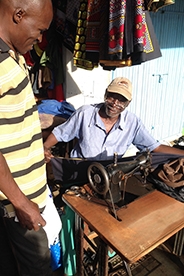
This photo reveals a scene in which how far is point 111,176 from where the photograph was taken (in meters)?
1.43

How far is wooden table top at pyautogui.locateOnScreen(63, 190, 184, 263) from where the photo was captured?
1.21 m

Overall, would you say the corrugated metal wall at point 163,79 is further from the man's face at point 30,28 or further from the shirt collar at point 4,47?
the shirt collar at point 4,47

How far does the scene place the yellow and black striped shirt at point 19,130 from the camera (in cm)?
106

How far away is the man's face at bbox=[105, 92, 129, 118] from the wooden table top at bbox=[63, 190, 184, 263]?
27.9 inches

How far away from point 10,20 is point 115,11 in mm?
1027

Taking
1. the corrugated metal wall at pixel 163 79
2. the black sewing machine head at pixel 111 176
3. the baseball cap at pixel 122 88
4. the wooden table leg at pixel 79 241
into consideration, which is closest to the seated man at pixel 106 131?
the baseball cap at pixel 122 88

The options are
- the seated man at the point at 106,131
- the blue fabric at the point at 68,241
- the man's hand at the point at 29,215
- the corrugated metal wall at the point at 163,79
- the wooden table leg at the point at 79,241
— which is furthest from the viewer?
the corrugated metal wall at the point at 163,79

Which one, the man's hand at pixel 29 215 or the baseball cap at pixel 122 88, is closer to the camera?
the man's hand at pixel 29 215

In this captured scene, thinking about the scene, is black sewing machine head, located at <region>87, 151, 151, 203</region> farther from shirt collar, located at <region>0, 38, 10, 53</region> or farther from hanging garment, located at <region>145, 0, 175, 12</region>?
hanging garment, located at <region>145, 0, 175, 12</region>

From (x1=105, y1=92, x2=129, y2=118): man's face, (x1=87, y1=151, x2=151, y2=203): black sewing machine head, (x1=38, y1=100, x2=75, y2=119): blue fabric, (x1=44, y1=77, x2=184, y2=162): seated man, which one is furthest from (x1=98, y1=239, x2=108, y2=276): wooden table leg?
(x1=38, y1=100, x2=75, y2=119): blue fabric

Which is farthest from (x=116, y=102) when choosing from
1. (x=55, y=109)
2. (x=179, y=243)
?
(x=179, y=243)

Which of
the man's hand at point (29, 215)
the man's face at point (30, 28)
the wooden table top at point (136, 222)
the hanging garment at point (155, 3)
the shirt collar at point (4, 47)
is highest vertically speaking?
the hanging garment at point (155, 3)

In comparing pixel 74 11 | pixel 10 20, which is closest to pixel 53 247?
pixel 10 20

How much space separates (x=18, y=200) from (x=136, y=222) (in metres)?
0.65
